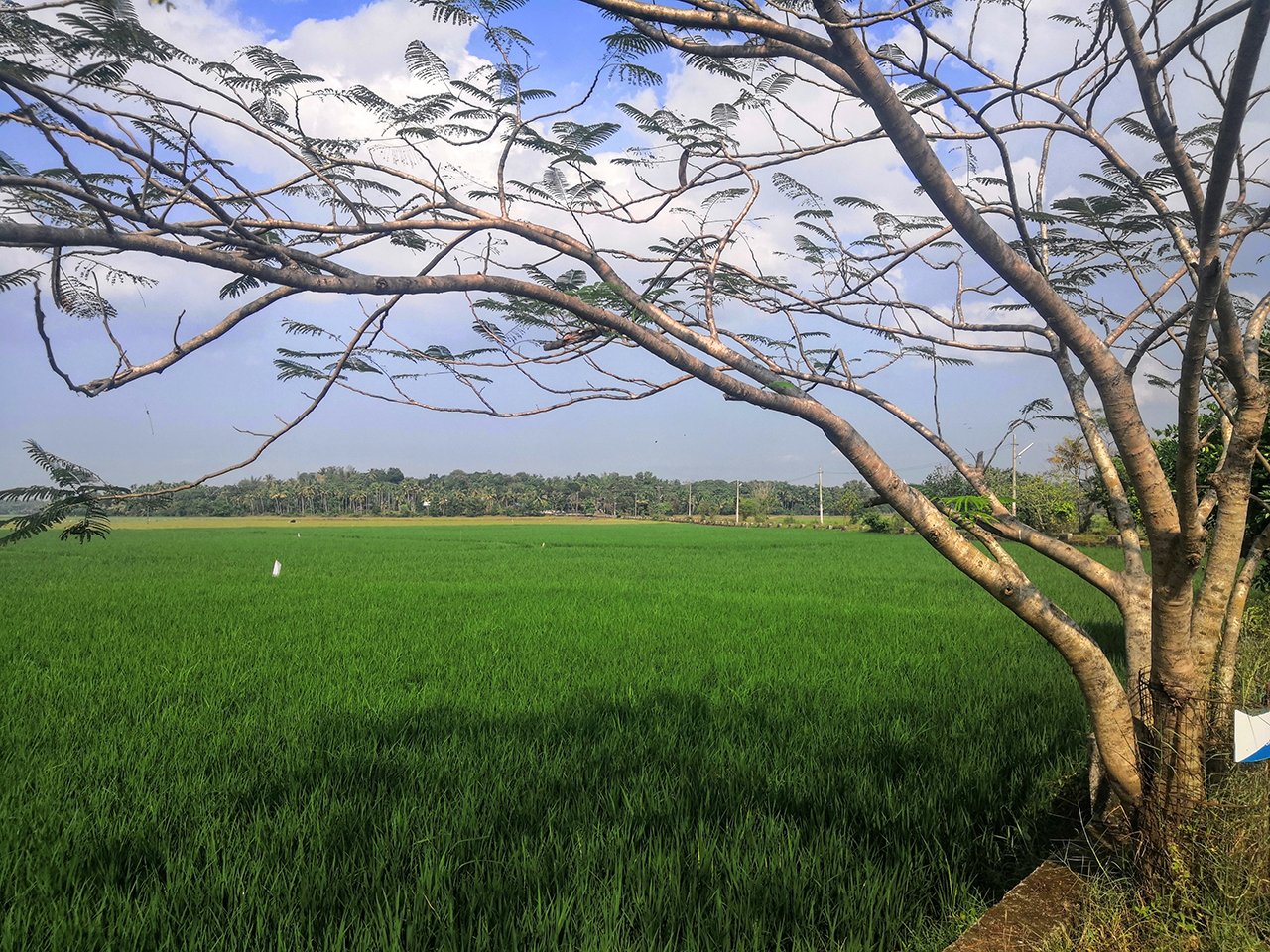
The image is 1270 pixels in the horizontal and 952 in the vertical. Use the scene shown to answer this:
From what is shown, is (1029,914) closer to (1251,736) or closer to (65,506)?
(1251,736)

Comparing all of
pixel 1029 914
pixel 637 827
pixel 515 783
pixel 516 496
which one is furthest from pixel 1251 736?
pixel 516 496

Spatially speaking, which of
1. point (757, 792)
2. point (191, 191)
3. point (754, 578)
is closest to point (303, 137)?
point (191, 191)

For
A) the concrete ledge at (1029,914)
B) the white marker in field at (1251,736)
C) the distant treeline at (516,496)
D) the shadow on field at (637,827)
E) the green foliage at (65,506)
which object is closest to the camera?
the green foliage at (65,506)

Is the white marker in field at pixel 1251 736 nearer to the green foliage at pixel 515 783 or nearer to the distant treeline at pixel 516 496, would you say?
the green foliage at pixel 515 783

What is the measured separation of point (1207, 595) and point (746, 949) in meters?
2.09

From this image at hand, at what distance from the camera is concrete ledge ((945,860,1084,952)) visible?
2.18m

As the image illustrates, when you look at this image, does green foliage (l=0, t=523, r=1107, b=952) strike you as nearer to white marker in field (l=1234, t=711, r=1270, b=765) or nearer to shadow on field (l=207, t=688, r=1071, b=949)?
shadow on field (l=207, t=688, r=1071, b=949)

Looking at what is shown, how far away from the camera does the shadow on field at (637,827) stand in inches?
95.3

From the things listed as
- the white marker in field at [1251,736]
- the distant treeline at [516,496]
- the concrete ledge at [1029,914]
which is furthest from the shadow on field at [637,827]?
the distant treeline at [516,496]

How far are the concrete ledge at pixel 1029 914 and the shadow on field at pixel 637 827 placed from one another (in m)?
0.25

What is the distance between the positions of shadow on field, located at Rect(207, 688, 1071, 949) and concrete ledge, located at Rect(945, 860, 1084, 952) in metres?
0.25

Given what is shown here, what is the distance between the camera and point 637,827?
3.12 m

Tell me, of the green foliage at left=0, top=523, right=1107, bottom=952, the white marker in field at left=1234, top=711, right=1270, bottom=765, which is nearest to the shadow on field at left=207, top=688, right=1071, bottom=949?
the green foliage at left=0, top=523, right=1107, bottom=952

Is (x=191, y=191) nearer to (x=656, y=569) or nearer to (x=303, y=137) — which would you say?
(x=303, y=137)
